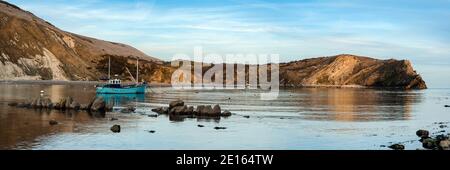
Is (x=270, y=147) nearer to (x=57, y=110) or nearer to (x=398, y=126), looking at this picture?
(x=398, y=126)

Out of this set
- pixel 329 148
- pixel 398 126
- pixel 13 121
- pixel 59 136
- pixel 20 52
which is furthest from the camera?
pixel 20 52

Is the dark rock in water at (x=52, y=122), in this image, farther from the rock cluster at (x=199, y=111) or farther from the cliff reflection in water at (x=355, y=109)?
the cliff reflection in water at (x=355, y=109)

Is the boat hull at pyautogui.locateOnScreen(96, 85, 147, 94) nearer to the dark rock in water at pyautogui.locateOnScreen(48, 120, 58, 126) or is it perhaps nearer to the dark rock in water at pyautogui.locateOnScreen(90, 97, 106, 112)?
the dark rock in water at pyautogui.locateOnScreen(90, 97, 106, 112)

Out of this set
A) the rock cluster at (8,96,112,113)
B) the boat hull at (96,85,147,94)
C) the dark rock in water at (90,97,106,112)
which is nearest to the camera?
the dark rock in water at (90,97,106,112)

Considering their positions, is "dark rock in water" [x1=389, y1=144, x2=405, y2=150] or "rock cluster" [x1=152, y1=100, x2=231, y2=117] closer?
"dark rock in water" [x1=389, y1=144, x2=405, y2=150]

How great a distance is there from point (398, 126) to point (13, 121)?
30.9 m

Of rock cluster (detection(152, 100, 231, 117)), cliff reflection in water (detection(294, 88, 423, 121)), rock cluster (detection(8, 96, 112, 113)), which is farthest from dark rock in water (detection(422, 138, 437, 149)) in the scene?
rock cluster (detection(8, 96, 112, 113))

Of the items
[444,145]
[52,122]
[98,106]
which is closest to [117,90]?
[98,106]

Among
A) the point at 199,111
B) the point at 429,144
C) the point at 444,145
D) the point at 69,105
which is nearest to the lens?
the point at 444,145

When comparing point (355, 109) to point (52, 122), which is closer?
point (52, 122)

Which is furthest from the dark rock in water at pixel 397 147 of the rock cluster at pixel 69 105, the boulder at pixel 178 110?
the rock cluster at pixel 69 105

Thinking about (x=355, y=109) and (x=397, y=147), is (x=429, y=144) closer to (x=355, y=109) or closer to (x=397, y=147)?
(x=397, y=147)
